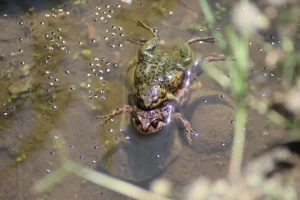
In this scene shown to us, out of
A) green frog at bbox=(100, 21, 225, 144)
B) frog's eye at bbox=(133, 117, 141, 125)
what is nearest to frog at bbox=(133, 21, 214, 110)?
green frog at bbox=(100, 21, 225, 144)

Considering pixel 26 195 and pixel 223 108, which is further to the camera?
pixel 223 108

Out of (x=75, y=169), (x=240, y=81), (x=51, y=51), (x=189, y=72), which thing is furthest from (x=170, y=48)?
(x=75, y=169)

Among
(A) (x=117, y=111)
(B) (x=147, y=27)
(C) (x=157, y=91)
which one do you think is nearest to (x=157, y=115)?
(C) (x=157, y=91)

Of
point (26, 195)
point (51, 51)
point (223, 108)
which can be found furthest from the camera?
point (51, 51)

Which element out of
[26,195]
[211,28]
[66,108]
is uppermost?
[211,28]

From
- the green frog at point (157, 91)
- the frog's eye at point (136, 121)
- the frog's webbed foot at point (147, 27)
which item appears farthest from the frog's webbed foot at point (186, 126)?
the frog's webbed foot at point (147, 27)

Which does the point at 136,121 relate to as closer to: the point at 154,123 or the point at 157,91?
the point at 154,123

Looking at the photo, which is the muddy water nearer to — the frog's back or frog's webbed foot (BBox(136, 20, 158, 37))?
frog's webbed foot (BBox(136, 20, 158, 37))

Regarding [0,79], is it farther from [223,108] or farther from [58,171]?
[223,108]
